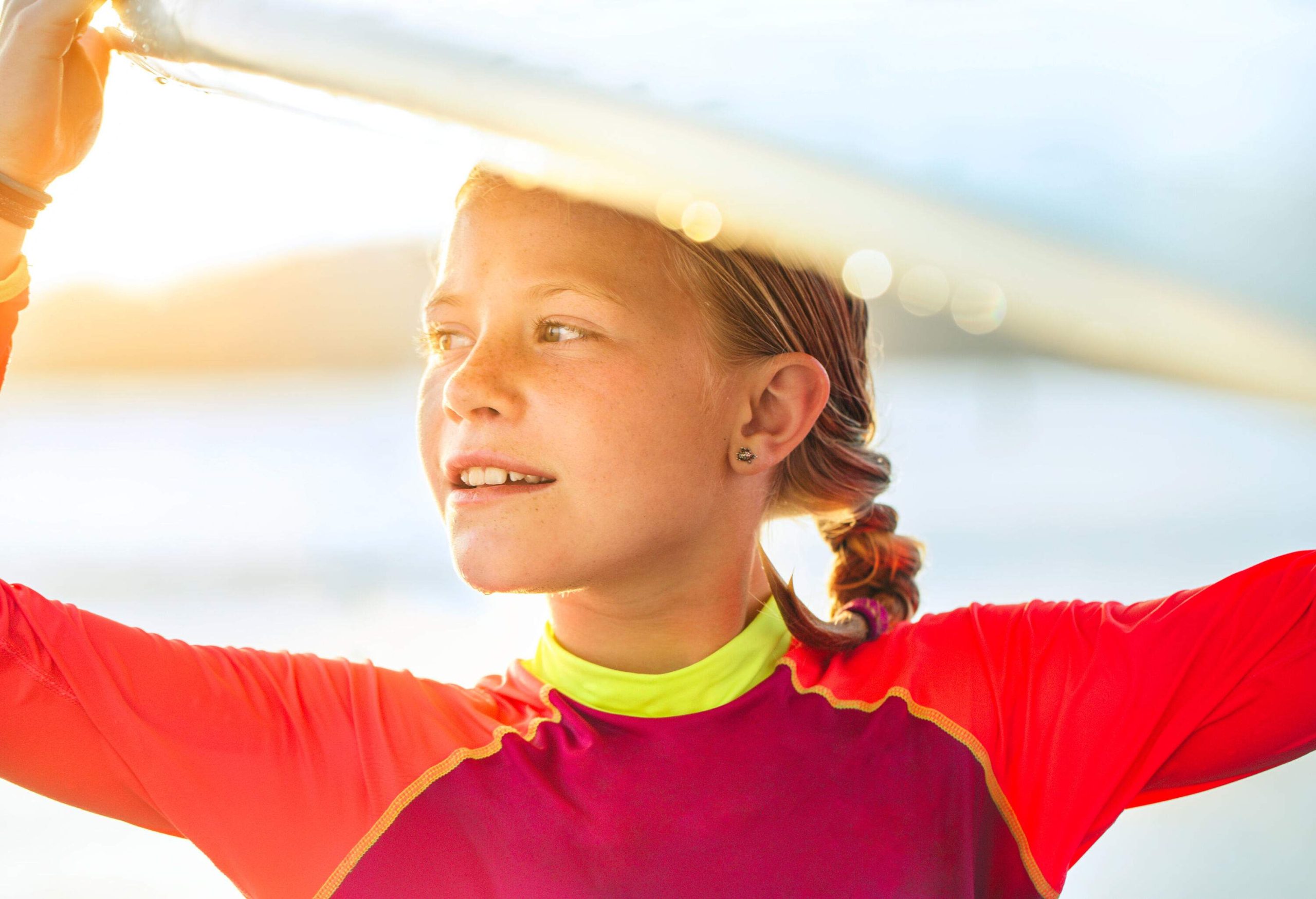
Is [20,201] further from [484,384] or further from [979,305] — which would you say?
[979,305]

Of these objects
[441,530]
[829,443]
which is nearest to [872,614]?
[829,443]

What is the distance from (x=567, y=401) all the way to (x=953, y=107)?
9.6 inches

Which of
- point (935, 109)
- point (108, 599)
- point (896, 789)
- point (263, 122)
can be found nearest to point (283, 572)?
point (108, 599)

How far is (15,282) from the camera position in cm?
59

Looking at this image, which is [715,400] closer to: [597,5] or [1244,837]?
[597,5]

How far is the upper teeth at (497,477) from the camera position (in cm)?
60

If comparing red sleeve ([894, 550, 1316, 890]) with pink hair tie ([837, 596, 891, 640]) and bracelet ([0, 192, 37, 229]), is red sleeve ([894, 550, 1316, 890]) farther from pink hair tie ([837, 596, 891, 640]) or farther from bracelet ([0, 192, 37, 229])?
bracelet ([0, 192, 37, 229])

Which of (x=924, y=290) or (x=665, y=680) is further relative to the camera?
(x=665, y=680)

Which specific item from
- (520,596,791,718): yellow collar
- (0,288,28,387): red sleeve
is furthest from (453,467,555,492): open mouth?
(0,288,28,387): red sleeve

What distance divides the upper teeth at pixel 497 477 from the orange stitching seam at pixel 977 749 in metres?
0.20

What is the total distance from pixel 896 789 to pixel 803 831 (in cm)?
6

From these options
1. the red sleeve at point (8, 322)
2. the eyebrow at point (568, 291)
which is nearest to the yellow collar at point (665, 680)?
the eyebrow at point (568, 291)

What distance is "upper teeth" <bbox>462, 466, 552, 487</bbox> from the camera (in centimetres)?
60

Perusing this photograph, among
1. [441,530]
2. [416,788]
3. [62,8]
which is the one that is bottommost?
[416,788]
